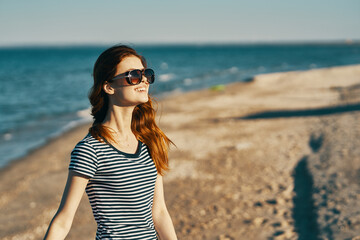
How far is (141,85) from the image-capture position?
235 cm

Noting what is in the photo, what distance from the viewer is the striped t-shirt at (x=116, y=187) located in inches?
81.4

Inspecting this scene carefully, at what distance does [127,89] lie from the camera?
2.29 metres

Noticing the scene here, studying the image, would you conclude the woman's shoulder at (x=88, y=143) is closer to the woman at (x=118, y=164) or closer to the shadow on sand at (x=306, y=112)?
the woman at (x=118, y=164)

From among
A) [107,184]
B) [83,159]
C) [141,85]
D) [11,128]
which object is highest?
[141,85]

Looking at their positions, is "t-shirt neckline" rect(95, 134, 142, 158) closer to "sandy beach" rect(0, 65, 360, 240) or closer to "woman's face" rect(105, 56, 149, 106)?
"woman's face" rect(105, 56, 149, 106)

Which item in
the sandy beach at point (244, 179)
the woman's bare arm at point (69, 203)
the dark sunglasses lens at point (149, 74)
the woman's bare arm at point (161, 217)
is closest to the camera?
the woman's bare arm at point (69, 203)

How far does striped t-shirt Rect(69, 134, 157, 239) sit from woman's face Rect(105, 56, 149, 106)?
0.31m

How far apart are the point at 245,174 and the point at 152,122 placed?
6.93m

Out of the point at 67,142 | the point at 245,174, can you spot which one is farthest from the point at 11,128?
the point at 245,174

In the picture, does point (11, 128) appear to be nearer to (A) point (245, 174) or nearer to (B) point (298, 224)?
(A) point (245, 174)

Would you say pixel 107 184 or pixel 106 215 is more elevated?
pixel 107 184

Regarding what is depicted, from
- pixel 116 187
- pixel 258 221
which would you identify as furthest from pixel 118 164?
pixel 258 221

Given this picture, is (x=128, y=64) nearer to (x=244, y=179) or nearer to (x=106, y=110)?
(x=106, y=110)

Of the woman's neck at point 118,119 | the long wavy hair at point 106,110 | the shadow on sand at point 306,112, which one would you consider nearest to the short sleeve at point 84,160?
the long wavy hair at point 106,110
